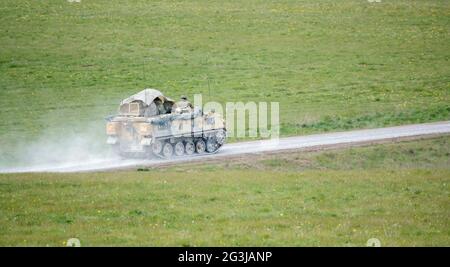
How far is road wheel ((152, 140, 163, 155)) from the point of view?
3775 centimetres

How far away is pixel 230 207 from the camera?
26188mm

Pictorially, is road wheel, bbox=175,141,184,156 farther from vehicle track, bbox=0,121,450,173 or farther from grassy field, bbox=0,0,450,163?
grassy field, bbox=0,0,450,163

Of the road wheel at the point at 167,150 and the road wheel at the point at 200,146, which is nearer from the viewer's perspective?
the road wheel at the point at 167,150

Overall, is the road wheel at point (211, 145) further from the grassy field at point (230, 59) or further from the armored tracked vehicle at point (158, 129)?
the grassy field at point (230, 59)

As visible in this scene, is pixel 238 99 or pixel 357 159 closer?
pixel 357 159

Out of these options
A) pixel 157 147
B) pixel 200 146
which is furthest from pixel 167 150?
pixel 200 146

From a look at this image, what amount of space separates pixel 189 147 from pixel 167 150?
58.6 inches

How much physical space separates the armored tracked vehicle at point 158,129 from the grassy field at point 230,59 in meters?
5.73

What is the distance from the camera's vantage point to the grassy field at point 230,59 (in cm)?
5175

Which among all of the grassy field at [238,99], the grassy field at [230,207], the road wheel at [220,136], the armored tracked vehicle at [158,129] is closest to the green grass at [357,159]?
the grassy field at [238,99]

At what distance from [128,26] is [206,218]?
5206 cm

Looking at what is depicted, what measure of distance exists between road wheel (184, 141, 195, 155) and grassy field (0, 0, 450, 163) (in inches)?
314

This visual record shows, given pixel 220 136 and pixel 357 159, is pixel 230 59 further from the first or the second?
pixel 357 159

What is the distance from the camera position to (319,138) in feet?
144
